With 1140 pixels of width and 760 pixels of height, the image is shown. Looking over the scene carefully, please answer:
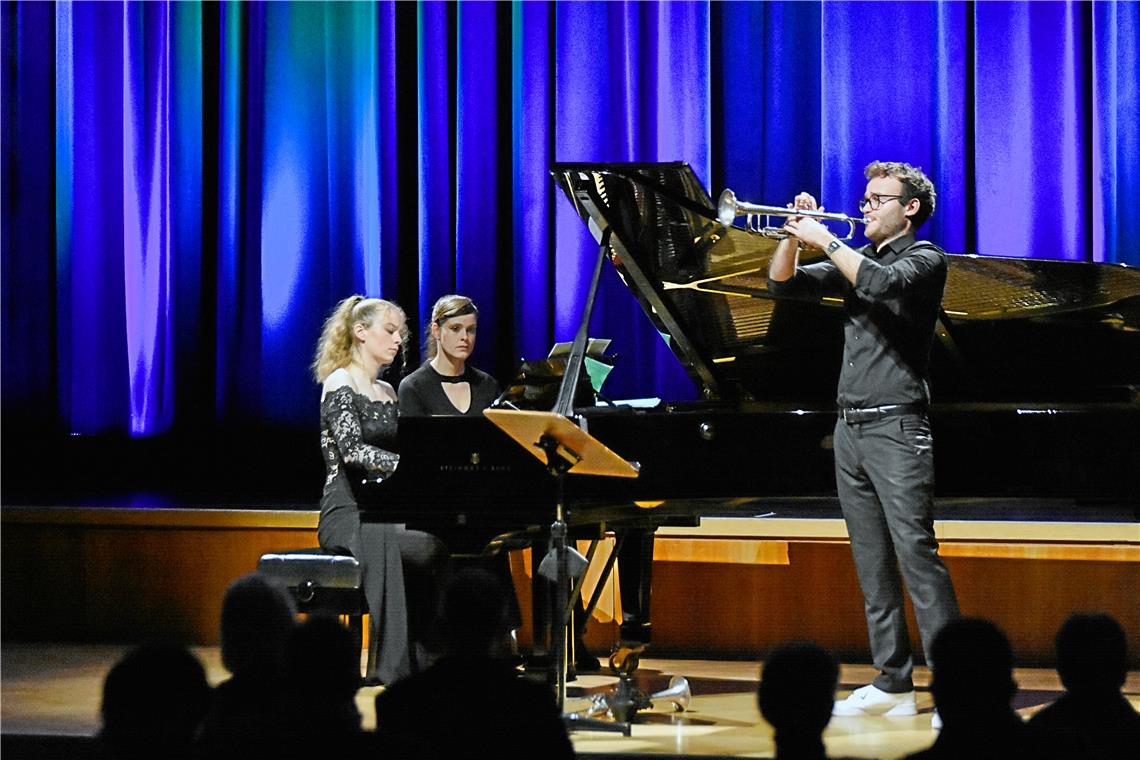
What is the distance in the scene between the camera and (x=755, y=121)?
6.43m

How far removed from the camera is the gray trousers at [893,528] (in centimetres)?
393

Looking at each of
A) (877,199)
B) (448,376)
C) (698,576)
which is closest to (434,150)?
(448,376)

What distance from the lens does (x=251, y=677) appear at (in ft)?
6.91

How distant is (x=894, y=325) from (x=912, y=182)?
416mm

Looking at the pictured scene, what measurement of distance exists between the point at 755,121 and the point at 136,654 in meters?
4.97

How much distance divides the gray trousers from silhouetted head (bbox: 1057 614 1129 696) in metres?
1.83

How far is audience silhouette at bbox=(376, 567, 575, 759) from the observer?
201 centimetres

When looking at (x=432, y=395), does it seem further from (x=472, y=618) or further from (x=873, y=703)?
(x=472, y=618)

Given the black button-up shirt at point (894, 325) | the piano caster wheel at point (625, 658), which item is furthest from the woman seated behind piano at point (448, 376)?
the black button-up shirt at point (894, 325)

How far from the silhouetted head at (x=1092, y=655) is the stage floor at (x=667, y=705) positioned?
1257 mm

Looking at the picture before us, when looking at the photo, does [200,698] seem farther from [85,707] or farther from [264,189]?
[264,189]

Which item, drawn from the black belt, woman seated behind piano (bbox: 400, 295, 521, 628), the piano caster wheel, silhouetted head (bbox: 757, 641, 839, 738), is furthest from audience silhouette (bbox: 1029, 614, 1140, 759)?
woman seated behind piano (bbox: 400, 295, 521, 628)

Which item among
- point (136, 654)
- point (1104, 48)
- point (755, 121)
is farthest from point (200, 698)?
point (1104, 48)

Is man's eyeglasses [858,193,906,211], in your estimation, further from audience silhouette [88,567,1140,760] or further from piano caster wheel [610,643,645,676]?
audience silhouette [88,567,1140,760]
